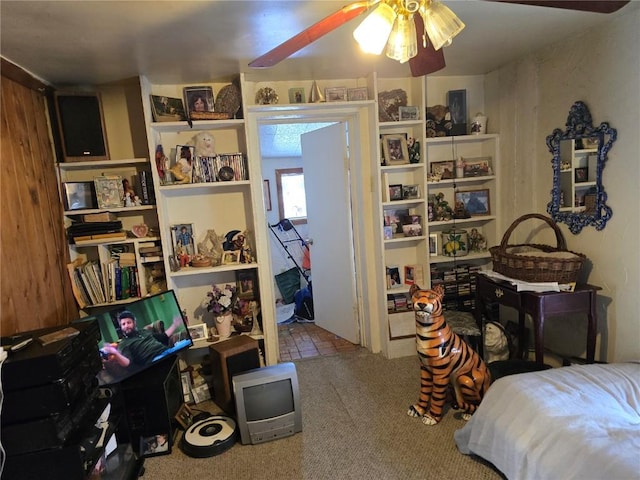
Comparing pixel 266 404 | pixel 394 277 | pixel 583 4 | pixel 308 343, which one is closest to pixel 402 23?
pixel 583 4

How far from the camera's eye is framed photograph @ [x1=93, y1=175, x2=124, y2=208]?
2.64m

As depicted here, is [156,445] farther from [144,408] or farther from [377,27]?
[377,27]

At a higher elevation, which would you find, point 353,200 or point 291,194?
point 291,194

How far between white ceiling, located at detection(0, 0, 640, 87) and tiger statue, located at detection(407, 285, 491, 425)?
1455mm

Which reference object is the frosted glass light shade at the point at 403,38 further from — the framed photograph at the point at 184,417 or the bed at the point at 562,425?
the framed photograph at the point at 184,417

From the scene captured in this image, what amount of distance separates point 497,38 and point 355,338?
241 cm

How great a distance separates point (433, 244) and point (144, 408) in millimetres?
2314

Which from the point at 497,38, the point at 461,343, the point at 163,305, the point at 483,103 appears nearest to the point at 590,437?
the point at 461,343

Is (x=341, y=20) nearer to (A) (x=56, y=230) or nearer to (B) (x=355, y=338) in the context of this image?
(A) (x=56, y=230)

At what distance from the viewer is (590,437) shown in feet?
4.80

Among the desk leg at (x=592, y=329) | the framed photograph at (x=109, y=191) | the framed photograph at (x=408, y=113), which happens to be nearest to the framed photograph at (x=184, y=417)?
the framed photograph at (x=109, y=191)

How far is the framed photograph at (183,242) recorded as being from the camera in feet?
9.35

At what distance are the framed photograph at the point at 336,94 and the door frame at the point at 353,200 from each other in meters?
0.05

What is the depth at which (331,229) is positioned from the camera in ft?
11.8
